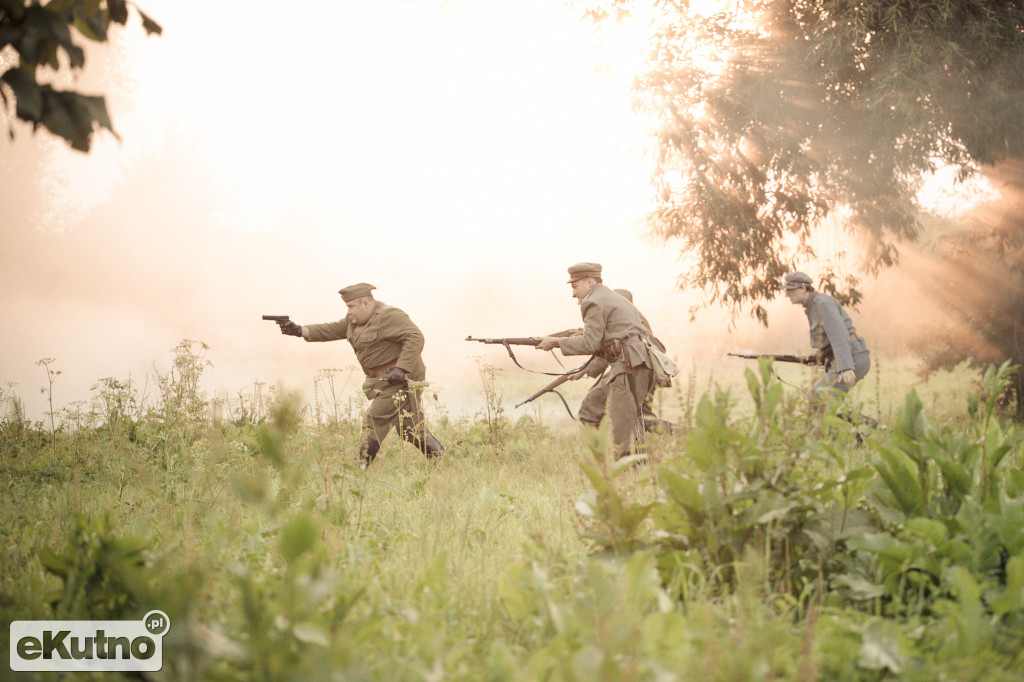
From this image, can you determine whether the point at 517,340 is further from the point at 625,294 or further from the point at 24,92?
the point at 24,92

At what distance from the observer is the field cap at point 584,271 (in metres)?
6.92

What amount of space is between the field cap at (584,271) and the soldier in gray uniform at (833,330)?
77.3 inches

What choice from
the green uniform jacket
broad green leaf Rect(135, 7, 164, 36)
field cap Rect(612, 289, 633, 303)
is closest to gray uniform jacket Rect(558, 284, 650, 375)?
field cap Rect(612, 289, 633, 303)

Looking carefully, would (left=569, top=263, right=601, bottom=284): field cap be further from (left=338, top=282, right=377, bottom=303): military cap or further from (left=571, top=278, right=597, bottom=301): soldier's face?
(left=338, top=282, right=377, bottom=303): military cap

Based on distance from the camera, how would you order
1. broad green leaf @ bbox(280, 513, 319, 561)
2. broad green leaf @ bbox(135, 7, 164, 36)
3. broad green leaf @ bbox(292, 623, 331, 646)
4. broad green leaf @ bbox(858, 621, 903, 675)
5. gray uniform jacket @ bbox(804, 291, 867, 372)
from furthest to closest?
gray uniform jacket @ bbox(804, 291, 867, 372) < broad green leaf @ bbox(135, 7, 164, 36) < broad green leaf @ bbox(858, 621, 903, 675) < broad green leaf @ bbox(292, 623, 331, 646) < broad green leaf @ bbox(280, 513, 319, 561)

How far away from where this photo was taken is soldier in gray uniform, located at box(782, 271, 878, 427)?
6.85 meters

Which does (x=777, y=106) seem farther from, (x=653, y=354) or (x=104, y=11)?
(x=104, y=11)

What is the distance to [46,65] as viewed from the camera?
219cm

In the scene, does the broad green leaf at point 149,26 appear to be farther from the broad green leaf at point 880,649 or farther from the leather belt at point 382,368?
the leather belt at point 382,368

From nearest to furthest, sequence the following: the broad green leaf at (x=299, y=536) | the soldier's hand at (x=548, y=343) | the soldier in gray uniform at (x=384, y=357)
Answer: the broad green leaf at (x=299, y=536) < the soldier in gray uniform at (x=384, y=357) < the soldier's hand at (x=548, y=343)

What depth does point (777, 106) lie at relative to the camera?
28.9ft

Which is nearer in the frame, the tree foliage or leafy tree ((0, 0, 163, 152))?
Result: leafy tree ((0, 0, 163, 152))

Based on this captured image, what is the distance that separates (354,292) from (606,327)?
8.36 feet

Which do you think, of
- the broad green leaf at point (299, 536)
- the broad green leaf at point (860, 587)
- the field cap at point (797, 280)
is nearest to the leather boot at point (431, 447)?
the field cap at point (797, 280)
